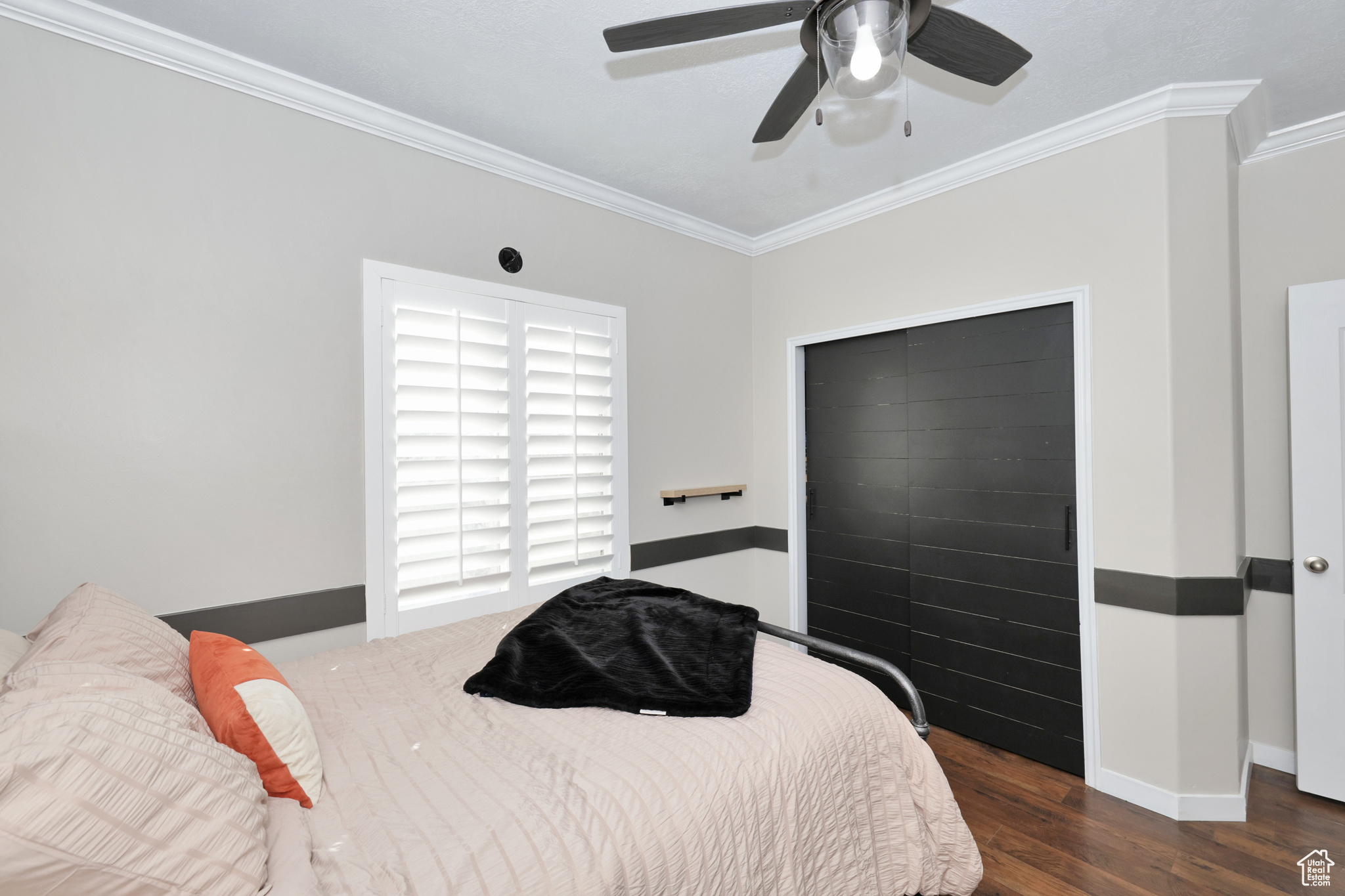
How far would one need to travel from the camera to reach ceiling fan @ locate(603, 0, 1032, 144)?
49.0 inches

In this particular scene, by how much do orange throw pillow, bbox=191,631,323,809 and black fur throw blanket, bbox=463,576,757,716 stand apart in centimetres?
50

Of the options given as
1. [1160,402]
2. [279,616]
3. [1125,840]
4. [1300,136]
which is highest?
[1300,136]

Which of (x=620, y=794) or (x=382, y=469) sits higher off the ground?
(x=382, y=469)

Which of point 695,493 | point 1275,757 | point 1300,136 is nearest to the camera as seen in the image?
point 1300,136

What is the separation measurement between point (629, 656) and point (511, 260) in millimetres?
1838

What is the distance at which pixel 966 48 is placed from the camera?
1392 mm

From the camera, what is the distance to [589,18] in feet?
6.04

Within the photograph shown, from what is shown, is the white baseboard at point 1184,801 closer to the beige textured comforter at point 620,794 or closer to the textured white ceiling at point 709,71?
the beige textured comforter at point 620,794

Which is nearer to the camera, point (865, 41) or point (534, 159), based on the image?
point (865, 41)

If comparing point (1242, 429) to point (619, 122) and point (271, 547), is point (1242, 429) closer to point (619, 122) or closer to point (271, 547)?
point (619, 122)

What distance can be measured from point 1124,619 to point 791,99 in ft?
7.76

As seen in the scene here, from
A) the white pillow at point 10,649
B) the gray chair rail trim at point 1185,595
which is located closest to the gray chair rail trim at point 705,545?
the gray chair rail trim at point 1185,595

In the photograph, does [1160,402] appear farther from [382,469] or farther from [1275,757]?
A: [382,469]

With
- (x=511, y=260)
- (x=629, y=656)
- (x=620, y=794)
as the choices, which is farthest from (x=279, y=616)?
(x=511, y=260)
